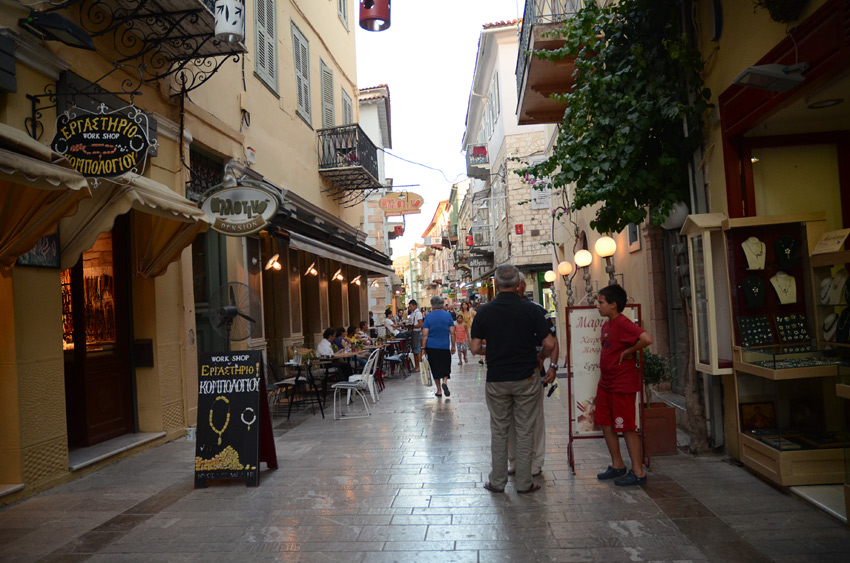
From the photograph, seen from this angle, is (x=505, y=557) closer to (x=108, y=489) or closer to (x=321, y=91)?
(x=108, y=489)

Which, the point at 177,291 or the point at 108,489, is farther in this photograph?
the point at 177,291

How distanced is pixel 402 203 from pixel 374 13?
60.9ft

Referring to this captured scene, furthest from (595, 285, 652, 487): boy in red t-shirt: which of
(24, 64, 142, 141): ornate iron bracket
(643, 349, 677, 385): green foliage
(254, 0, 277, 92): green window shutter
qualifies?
(254, 0, 277, 92): green window shutter

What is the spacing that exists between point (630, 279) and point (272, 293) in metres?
7.82

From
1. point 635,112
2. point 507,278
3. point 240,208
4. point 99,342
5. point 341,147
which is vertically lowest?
point 99,342

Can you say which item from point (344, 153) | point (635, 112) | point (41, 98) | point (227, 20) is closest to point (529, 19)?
point (635, 112)

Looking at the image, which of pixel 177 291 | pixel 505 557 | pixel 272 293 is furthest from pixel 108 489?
pixel 272 293

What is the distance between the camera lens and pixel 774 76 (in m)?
4.86

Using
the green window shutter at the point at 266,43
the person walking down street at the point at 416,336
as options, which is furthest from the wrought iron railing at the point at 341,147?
the person walking down street at the point at 416,336

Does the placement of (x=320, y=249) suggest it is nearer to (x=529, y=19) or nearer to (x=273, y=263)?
(x=273, y=263)

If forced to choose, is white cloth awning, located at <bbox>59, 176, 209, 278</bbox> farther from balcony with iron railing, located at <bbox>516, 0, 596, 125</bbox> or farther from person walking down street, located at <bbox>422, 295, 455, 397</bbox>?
balcony with iron railing, located at <bbox>516, 0, 596, 125</bbox>

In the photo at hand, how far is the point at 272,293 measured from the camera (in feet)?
48.8

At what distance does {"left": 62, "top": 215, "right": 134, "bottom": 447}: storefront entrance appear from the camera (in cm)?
777

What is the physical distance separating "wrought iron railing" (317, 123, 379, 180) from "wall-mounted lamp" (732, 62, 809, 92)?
1350 centimetres
